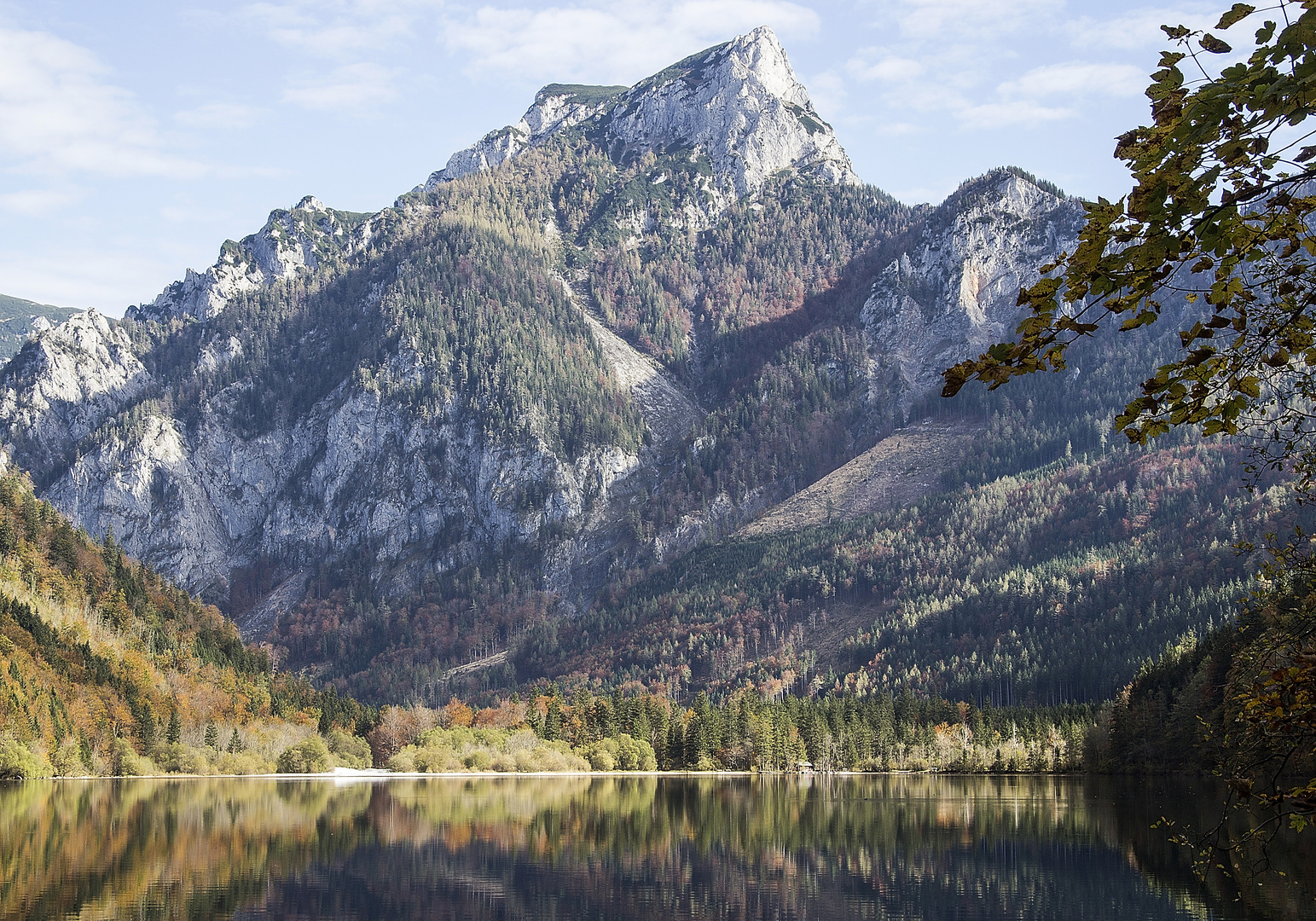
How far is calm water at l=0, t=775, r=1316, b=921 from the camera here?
64438 millimetres

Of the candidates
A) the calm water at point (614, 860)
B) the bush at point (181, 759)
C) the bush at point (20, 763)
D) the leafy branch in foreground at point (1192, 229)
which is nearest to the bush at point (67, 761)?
the bush at point (20, 763)

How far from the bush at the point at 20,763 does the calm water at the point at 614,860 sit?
1168cm

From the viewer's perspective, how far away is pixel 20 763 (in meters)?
154

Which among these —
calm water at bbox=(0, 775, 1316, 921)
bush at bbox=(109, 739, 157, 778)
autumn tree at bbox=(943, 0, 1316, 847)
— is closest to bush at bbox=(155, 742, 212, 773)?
bush at bbox=(109, 739, 157, 778)

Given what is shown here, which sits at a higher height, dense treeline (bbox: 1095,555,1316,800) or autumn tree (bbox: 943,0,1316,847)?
autumn tree (bbox: 943,0,1316,847)

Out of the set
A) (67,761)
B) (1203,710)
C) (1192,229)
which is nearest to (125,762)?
(67,761)

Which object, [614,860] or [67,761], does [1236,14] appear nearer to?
[614,860]

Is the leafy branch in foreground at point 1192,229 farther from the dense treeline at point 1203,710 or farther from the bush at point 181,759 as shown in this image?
the bush at point 181,759

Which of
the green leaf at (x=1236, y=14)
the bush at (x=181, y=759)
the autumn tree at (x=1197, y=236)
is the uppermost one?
the green leaf at (x=1236, y=14)

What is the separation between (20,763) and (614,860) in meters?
105

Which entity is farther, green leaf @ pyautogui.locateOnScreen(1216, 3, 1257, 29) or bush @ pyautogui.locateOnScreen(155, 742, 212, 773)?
bush @ pyautogui.locateOnScreen(155, 742, 212, 773)

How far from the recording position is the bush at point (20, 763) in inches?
5935

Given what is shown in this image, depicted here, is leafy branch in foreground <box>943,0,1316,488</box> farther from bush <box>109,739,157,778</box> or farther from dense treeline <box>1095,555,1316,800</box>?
bush <box>109,739,157,778</box>

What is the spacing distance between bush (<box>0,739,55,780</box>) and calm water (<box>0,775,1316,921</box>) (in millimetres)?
11682
